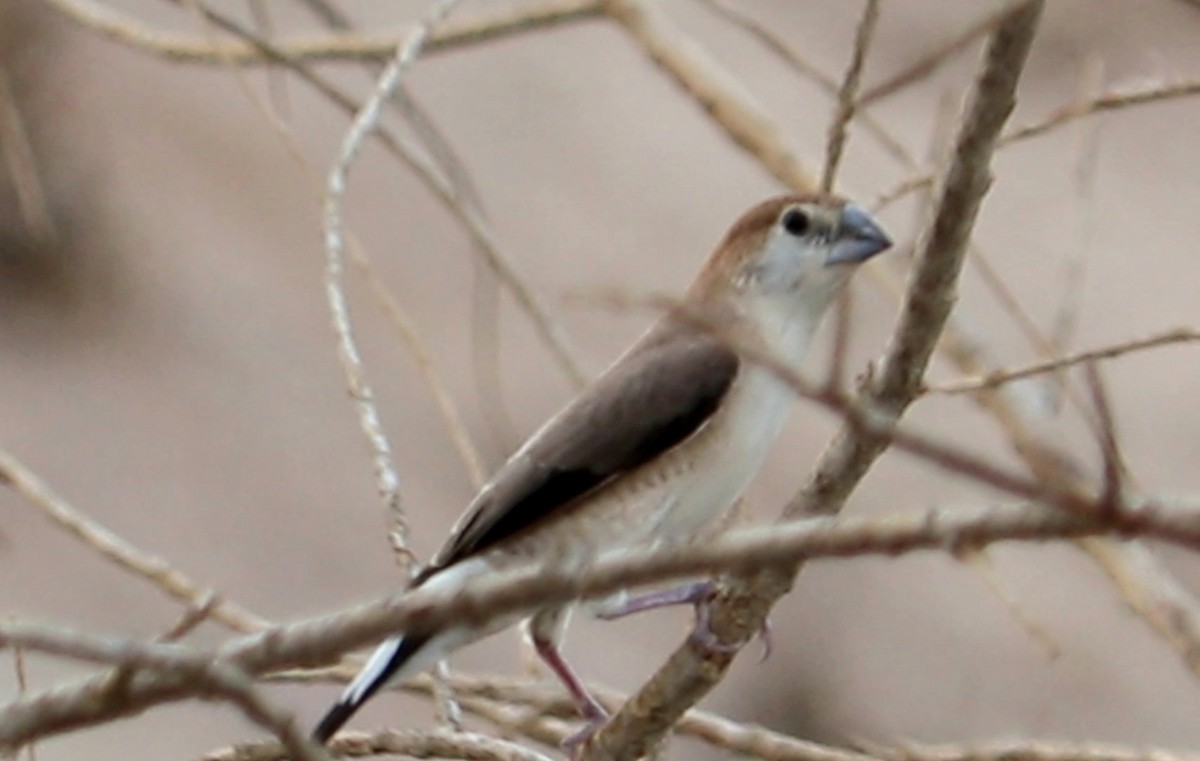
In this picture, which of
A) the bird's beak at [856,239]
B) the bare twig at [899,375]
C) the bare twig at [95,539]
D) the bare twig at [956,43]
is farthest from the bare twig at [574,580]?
the bird's beak at [856,239]

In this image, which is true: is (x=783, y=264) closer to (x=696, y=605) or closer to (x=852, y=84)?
(x=696, y=605)

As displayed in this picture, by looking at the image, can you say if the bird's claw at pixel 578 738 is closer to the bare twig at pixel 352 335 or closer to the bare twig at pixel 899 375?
the bare twig at pixel 899 375

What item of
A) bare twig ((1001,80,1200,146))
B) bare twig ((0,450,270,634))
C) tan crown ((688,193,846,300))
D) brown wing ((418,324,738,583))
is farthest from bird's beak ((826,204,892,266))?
bare twig ((0,450,270,634))

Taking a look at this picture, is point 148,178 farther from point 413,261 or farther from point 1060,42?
point 1060,42

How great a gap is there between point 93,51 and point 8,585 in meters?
1.74

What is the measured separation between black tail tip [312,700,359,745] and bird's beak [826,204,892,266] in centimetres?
96

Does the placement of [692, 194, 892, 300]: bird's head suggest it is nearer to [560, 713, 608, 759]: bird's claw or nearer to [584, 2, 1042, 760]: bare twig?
[560, 713, 608, 759]: bird's claw

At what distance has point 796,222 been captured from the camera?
9.53 feet

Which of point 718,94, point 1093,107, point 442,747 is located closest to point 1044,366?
point 1093,107

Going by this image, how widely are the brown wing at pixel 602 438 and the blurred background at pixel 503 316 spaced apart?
114 inches

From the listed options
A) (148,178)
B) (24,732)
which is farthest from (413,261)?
(24,732)

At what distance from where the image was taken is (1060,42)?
6.30m

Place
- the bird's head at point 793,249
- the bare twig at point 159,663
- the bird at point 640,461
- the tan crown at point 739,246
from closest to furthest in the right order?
the bare twig at point 159,663 < the bird at point 640,461 < the bird's head at point 793,249 < the tan crown at point 739,246

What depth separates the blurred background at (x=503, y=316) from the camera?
5.82 meters
